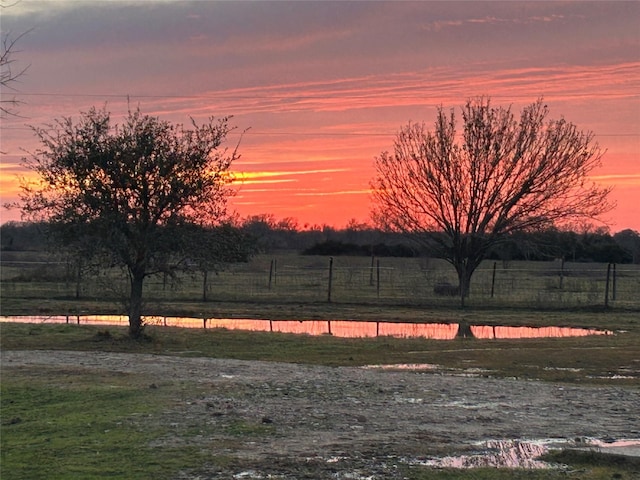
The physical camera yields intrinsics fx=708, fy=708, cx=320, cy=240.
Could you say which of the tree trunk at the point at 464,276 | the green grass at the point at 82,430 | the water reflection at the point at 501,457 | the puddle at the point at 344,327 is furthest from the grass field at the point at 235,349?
the puddle at the point at 344,327

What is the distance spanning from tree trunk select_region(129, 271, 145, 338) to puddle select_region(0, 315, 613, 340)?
6.68 feet

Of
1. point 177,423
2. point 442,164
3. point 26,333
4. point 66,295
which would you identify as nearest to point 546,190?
point 442,164

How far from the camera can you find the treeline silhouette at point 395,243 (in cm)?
2098

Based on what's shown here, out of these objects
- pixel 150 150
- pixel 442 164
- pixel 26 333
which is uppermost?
pixel 442 164

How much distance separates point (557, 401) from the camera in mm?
9562

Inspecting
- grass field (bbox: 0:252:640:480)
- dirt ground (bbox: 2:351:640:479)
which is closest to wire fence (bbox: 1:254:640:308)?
grass field (bbox: 0:252:640:480)

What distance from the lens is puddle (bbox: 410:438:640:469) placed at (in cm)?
635

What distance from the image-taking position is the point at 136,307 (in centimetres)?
1708

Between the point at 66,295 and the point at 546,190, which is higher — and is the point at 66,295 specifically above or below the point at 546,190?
below

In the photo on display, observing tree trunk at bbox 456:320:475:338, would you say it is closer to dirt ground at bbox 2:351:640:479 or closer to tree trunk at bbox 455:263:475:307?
dirt ground at bbox 2:351:640:479

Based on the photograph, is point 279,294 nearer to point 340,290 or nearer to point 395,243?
point 340,290

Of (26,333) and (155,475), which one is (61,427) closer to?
(155,475)

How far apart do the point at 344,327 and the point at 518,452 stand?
14.8 meters

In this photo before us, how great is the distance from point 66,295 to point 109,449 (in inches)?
940
